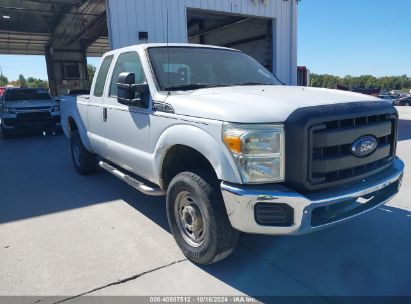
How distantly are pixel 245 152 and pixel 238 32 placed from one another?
13282mm

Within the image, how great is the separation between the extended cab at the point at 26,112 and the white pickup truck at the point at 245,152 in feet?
30.8

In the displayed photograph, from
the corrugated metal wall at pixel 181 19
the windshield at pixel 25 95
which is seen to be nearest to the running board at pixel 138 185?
the corrugated metal wall at pixel 181 19

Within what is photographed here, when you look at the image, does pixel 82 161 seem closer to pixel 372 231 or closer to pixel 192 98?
pixel 192 98

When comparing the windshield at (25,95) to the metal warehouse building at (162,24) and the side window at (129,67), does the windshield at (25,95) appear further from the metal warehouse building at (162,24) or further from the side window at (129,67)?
the side window at (129,67)

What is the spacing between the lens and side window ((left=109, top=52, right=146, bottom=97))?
12.6 ft

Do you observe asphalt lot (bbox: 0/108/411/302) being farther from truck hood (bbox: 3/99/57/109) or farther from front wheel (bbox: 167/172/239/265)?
truck hood (bbox: 3/99/57/109)

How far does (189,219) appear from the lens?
→ 319 centimetres

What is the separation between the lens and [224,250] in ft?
9.38

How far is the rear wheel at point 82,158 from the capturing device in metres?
6.07

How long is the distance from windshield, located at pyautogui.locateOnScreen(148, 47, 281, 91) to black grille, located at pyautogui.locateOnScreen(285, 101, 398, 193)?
143 centimetres

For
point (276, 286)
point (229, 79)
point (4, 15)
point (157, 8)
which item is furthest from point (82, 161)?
point (4, 15)

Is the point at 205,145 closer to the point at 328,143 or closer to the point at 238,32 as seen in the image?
the point at 328,143

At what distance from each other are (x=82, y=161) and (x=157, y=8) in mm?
5963

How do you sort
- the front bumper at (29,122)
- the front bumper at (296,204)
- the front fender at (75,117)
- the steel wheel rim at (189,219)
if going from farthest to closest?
the front bumper at (29,122)
the front fender at (75,117)
the steel wheel rim at (189,219)
the front bumper at (296,204)
